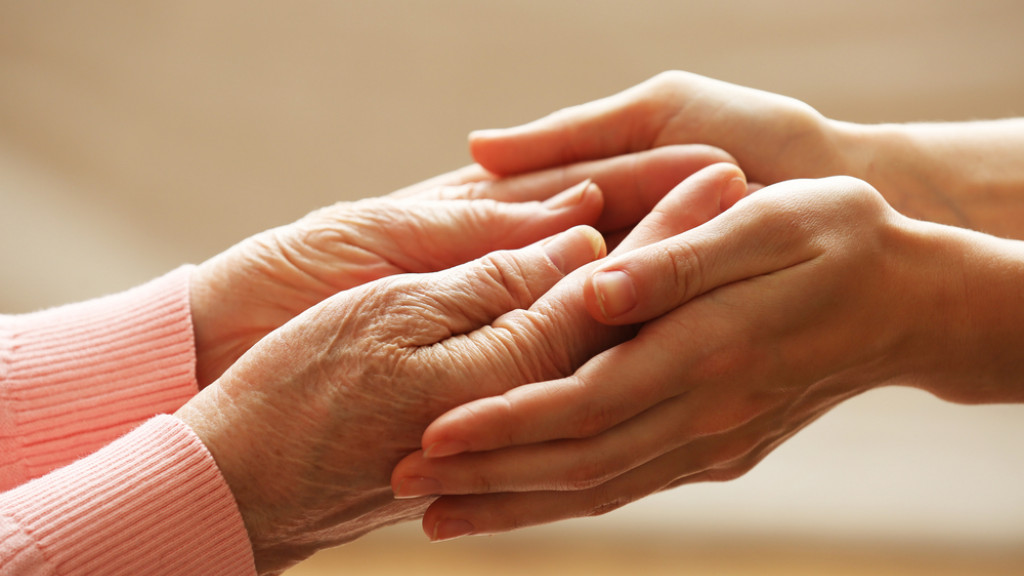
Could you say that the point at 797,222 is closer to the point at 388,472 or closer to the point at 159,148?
the point at 388,472

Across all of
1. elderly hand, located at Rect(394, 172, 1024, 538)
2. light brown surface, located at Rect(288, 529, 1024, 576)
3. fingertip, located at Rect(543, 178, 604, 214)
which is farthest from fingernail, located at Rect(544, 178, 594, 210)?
light brown surface, located at Rect(288, 529, 1024, 576)

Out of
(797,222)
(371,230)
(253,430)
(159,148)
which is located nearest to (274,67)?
(159,148)

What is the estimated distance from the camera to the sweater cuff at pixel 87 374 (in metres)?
0.92

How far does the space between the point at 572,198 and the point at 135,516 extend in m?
0.62

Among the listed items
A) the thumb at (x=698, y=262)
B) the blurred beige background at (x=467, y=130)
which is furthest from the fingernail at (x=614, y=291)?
the blurred beige background at (x=467, y=130)

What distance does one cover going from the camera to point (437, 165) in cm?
161

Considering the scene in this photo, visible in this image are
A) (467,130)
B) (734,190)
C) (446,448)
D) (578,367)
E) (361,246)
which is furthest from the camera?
(467,130)

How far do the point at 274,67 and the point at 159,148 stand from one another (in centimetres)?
28

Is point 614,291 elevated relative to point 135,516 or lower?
elevated

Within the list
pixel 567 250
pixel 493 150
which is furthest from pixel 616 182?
pixel 567 250

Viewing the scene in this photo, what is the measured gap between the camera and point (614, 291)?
72cm

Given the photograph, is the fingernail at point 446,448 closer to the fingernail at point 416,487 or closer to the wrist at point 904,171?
the fingernail at point 416,487

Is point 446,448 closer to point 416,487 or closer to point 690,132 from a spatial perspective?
point 416,487

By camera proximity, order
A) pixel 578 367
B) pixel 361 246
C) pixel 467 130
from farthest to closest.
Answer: pixel 467 130 → pixel 361 246 → pixel 578 367
